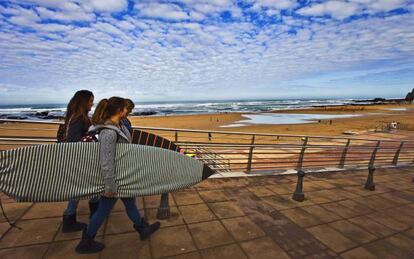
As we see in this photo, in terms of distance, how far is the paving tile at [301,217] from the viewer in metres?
3.34

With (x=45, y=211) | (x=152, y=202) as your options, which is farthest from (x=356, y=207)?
(x=45, y=211)

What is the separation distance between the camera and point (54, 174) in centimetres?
230

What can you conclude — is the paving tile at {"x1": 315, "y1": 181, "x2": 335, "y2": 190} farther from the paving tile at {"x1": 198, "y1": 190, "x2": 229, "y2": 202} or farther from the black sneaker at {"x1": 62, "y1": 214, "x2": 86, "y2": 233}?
the black sneaker at {"x1": 62, "y1": 214, "x2": 86, "y2": 233}

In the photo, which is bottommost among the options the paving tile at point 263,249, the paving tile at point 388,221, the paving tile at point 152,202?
the paving tile at point 388,221

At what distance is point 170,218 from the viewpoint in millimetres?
3227

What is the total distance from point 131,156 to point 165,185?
0.57 m

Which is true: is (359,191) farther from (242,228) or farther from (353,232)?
(242,228)

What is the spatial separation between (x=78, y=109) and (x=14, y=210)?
1940 mm

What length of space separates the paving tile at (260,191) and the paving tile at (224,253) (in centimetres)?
167

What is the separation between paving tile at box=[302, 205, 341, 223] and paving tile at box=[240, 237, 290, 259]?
45.7 inches

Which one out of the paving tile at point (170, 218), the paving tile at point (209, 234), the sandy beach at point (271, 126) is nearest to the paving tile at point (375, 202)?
the paving tile at point (209, 234)

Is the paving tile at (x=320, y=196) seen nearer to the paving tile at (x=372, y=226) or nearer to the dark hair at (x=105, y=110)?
the paving tile at (x=372, y=226)

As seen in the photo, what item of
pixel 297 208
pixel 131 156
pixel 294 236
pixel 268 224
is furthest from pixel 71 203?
pixel 297 208

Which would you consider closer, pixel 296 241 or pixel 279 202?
pixel 296 241
